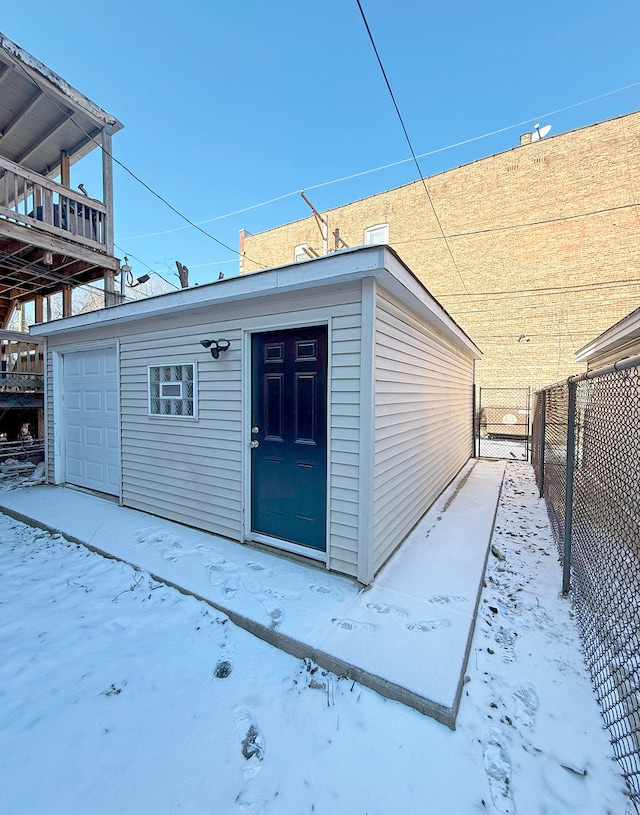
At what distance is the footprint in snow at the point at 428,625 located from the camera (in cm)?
225

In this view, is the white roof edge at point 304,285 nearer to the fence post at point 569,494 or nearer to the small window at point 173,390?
the small window at point 173,390

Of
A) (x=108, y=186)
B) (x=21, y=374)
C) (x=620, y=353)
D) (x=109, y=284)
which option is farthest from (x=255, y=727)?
(x=108, y=186)

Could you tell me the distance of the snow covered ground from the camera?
1403 mm

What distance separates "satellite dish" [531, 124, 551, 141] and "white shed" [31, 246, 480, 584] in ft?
37.1

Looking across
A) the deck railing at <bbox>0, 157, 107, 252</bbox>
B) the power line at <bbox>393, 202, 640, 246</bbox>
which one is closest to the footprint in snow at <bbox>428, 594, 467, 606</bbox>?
the deck railing at <bbox>0, 157, 107, 252</bbox>

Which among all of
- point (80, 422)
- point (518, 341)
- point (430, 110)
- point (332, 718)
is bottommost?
point (332, 718)

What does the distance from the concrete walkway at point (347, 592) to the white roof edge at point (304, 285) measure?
2.31m

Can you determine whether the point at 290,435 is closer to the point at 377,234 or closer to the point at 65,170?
the point at 65,170

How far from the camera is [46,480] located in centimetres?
582

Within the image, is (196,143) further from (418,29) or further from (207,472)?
(207,472)

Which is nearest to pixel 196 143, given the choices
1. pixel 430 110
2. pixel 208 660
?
pixel 430 110

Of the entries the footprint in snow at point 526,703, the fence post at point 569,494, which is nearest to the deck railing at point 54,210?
the fence post at point 569,494

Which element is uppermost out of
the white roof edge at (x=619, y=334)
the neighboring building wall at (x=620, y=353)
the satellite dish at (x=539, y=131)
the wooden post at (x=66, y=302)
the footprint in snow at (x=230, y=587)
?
the satellite dish at (x=539, y=131)

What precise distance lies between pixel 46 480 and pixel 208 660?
5.31 metres
